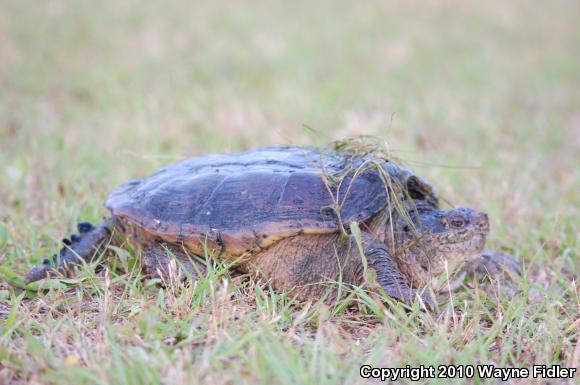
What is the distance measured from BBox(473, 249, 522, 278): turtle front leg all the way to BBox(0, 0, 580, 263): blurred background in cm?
16

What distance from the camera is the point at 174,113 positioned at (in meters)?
5.52

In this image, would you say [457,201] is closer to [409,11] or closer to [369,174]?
[369,174]

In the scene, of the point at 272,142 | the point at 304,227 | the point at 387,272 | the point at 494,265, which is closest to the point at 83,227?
the point at 304,227

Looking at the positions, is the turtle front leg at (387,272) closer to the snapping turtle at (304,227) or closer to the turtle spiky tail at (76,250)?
the snapping turtle at (304,227)

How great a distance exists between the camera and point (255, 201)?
8.35ft

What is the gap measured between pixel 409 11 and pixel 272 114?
20.0 ft

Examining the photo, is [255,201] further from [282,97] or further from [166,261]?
[282,97]

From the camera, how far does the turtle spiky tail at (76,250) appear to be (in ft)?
8.49

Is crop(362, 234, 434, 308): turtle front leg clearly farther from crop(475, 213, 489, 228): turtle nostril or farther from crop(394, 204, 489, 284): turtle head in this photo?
crop(475, 213, 489, 228): turtle nostril

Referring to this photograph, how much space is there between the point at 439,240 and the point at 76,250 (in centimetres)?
163

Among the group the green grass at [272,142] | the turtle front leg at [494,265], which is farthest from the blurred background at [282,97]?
the turtle front leg at [494,265]

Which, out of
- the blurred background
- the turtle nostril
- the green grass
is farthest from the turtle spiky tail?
the turtle nostril

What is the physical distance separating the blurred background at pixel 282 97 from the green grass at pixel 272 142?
0.09 ft

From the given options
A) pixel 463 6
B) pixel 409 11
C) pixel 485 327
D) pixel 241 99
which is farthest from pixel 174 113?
pixel 463 6
